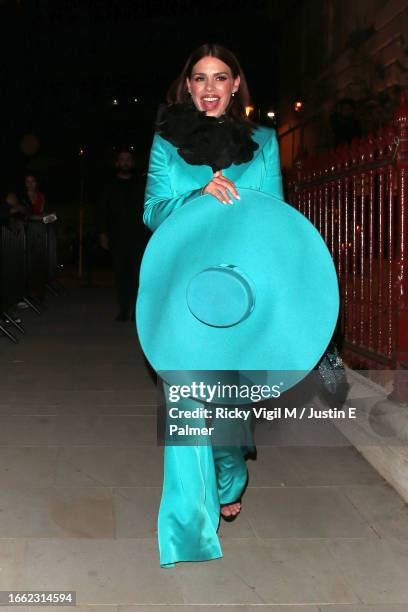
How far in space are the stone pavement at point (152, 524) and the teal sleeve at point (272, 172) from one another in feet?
4.53

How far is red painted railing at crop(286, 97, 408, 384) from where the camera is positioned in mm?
5168

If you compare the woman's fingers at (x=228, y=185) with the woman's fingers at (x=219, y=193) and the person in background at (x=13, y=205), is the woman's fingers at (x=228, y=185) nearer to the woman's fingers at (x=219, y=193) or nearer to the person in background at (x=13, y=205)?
the woman's fingers at (x=219, y=193)

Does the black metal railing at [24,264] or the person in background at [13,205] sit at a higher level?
the person in background at [13,205]

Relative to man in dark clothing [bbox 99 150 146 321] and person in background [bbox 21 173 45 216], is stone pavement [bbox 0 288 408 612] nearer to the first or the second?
man in dark clothing [bbox 99 150 146 321]

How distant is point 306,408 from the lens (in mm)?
6016

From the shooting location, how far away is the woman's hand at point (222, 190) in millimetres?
2674

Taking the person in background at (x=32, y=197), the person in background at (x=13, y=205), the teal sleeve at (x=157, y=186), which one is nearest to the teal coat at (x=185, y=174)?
the teal sleeve at (x=157, y=186)

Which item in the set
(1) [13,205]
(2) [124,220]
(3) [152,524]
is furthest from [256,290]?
(1) [13,205]

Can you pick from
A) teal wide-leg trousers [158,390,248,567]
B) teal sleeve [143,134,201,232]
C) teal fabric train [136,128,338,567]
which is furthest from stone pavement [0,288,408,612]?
teal sleeve [143,134,201,232]

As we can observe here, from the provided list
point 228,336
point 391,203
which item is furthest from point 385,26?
point 228,336

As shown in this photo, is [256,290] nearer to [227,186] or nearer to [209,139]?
[227,186]

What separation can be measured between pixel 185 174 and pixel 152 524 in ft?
5.23

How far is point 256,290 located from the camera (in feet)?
8.42

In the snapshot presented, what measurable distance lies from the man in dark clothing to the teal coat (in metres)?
8.28
